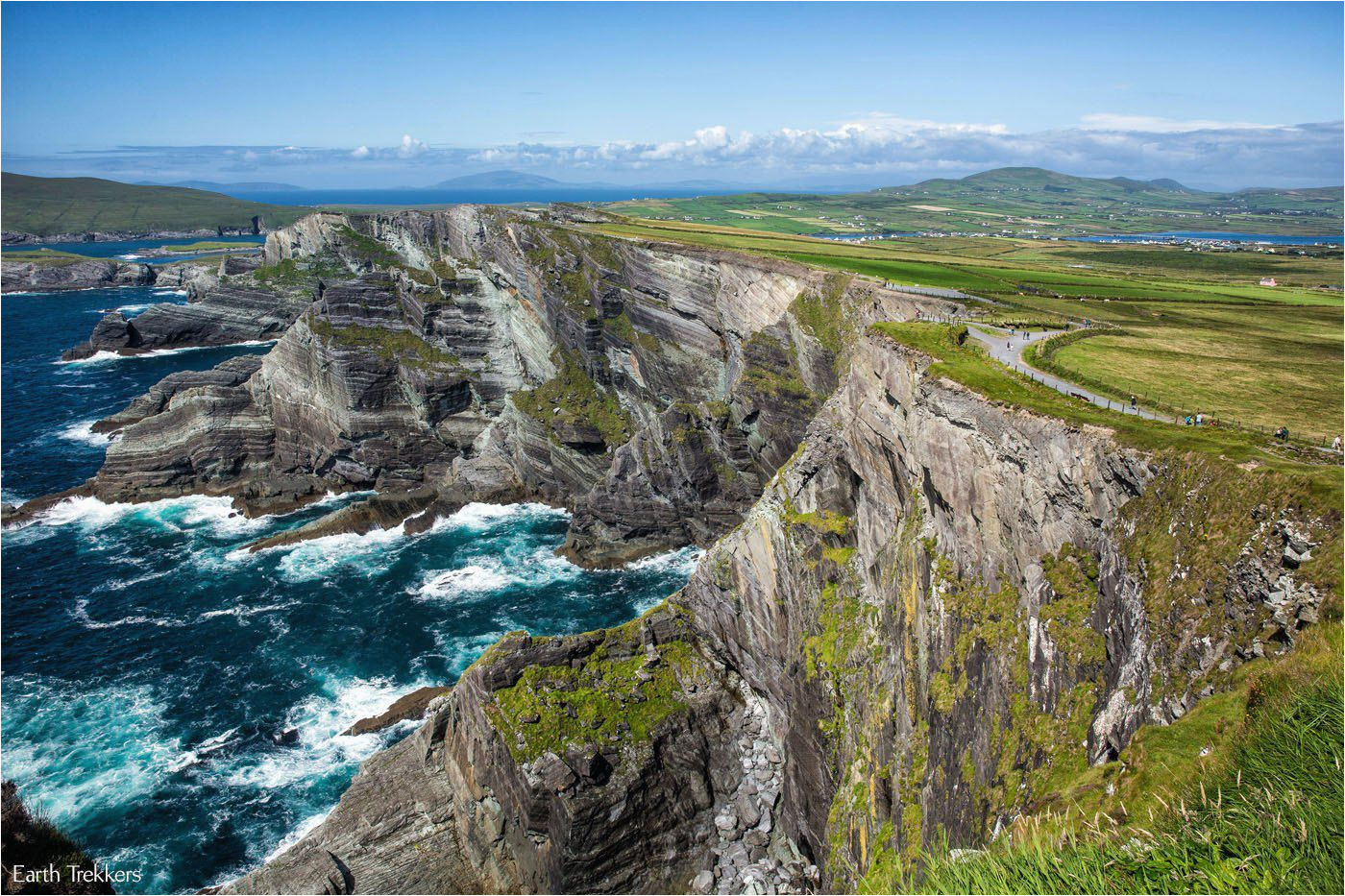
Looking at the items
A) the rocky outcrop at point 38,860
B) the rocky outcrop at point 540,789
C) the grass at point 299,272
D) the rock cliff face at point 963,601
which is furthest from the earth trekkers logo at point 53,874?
the grass at point 299,272

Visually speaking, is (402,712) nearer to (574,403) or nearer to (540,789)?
(540,789)

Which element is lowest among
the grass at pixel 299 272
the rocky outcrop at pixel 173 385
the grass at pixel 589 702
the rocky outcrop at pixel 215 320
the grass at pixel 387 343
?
the grass at pixel 589 702

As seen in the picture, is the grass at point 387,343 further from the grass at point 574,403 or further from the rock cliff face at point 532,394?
the grass at point 574,403

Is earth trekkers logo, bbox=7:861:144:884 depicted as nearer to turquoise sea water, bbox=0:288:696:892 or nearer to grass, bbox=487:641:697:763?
grass, bbox=487:641:697:763

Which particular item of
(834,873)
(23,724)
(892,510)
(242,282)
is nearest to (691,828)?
(834,873)

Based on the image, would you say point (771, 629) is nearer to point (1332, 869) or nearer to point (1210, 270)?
point (1332, 869)

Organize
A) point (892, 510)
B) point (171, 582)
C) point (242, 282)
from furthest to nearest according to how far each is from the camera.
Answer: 1. point (242, 282)
2. point (171, 582)
3. point (892, 510)
